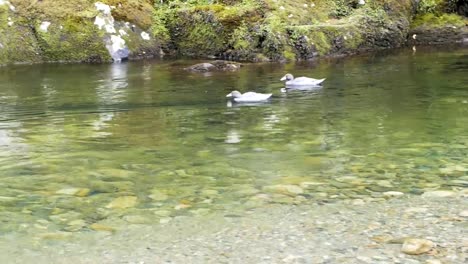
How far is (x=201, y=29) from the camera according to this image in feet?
65.0

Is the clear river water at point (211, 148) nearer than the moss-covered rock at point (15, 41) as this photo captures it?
Yes

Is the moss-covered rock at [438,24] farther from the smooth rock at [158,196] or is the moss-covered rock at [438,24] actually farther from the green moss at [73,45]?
the smooth rock at [158,196]

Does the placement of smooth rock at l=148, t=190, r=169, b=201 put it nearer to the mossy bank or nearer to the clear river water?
the clear river water

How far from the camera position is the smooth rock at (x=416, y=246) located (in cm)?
346

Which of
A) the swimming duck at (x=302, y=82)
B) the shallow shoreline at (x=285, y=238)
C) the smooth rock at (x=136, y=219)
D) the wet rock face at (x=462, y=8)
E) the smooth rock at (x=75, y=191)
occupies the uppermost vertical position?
the wet rock face at (x=462, y=8)

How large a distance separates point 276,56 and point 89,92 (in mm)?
7582

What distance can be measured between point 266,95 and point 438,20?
1465cm

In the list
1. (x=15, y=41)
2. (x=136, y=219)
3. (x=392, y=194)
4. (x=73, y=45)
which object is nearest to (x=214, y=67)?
(x=73, y=45)

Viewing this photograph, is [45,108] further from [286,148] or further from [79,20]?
[79,20]

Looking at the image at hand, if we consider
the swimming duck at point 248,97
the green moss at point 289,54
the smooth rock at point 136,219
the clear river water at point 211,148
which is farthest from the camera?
the green moss at point 289,54

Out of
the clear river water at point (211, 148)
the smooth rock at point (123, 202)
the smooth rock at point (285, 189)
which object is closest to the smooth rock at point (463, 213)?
the clear river water at point (211, 148)

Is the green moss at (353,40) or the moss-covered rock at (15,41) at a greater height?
the moss-covered rock at (15,41)

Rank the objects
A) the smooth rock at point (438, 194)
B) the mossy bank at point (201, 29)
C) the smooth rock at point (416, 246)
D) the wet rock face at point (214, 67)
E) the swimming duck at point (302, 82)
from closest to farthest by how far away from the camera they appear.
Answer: the smooth rock at point (416, 246) < the smooth rock at point (438, 194) < the swimming duck at point (302, 82) < the wet rock face at point (214, 67) < the mossy bank at point (201, 29)

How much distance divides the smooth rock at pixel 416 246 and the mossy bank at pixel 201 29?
1431 centimetres
